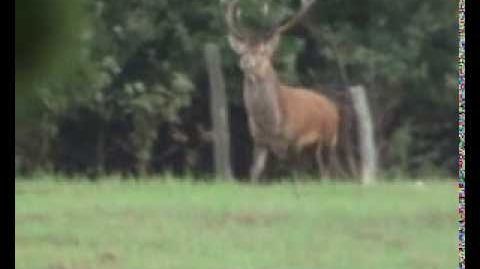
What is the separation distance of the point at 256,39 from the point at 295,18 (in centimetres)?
15

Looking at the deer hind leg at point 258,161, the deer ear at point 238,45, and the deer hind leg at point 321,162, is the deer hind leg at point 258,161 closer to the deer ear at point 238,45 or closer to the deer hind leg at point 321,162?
the deer hind leg at point 321,162

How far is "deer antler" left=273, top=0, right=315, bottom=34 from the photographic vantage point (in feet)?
11.2

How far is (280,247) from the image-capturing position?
3332 mm

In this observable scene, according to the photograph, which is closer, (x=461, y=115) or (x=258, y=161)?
(x=461, y=115)

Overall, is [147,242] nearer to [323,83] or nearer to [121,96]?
[121,96]

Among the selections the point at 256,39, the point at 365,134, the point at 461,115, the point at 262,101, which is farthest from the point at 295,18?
the point at 461,115

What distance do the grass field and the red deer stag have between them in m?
0.15

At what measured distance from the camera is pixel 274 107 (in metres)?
3.50

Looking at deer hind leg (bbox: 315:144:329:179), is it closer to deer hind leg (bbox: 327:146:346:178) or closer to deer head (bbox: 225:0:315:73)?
deer hind leg (bbox: 327:146:346:178)

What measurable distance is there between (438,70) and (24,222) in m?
1.51

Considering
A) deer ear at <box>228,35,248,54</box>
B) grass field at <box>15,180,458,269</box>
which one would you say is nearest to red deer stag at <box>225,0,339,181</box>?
deer ear at <box>228,35,248,54</box>

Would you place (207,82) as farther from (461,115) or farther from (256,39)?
(461,115)

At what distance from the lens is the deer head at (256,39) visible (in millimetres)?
3420
